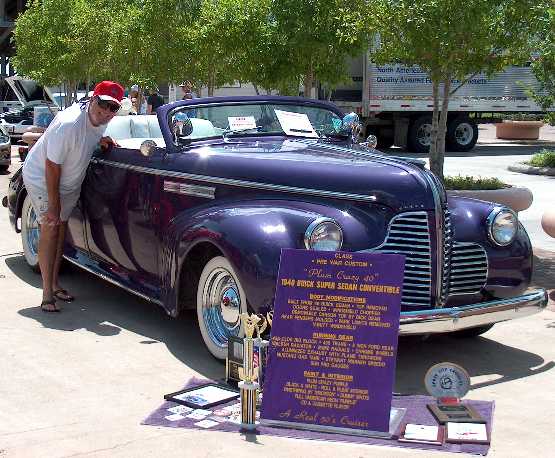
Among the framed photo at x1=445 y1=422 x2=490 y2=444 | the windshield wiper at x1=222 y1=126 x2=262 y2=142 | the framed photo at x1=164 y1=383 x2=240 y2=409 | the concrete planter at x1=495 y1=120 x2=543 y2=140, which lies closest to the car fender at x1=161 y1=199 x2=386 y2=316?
the framed photo at x1=164 y1=383 x2=240 y2=409

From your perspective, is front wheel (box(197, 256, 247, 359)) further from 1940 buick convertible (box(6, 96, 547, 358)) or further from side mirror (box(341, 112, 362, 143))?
A: side mirror (box(341, 112, 362, 143))

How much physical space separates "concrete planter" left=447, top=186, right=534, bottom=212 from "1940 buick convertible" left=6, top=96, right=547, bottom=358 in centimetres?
330

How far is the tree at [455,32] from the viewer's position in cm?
931

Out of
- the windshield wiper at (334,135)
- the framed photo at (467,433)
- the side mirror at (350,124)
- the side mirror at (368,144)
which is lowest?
the framed photo at (467,433)

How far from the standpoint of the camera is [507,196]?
9.98 m

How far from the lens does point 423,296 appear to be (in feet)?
17.5

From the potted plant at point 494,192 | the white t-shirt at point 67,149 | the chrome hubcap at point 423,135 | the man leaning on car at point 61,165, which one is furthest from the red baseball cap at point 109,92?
the chrome hubcap at point 423,135

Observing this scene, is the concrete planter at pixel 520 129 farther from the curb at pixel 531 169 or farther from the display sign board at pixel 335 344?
the display sign board at pixel 335 344

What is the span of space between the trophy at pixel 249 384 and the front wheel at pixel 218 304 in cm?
92

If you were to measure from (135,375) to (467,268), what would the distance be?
2160 millimetres

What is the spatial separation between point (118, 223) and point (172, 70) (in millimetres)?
13344

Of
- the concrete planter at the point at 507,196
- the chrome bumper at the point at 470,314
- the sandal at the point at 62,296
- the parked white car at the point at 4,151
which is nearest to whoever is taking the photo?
the chrome bumper at the point at 470,314

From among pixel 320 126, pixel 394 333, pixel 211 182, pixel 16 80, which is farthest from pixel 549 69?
pixel 16 80

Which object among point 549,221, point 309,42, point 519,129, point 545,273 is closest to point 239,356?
point 549,221
